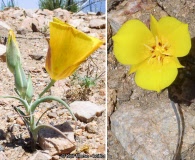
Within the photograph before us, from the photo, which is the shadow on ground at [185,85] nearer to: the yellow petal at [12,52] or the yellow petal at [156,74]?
the yellow petal at [156,74]

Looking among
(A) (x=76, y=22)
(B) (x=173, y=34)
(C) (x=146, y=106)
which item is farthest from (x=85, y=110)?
(A) (x=76, y=22)

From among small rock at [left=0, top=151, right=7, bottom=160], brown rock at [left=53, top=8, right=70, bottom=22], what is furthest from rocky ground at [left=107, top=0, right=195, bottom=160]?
brown rock at [left=53, top=8, right=70, bottom=22]

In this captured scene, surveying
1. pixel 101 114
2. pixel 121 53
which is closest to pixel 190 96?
pixel 121 53

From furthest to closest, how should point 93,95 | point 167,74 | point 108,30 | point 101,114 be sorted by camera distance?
1. point 93,95
2. point 101,114
3. point 108,30
4. point 167,74

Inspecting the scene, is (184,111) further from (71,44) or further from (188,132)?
(71,44)

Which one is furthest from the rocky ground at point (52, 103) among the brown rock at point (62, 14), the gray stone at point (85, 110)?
the brown rock at point (62, 14)

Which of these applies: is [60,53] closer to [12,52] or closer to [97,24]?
[12,52]
